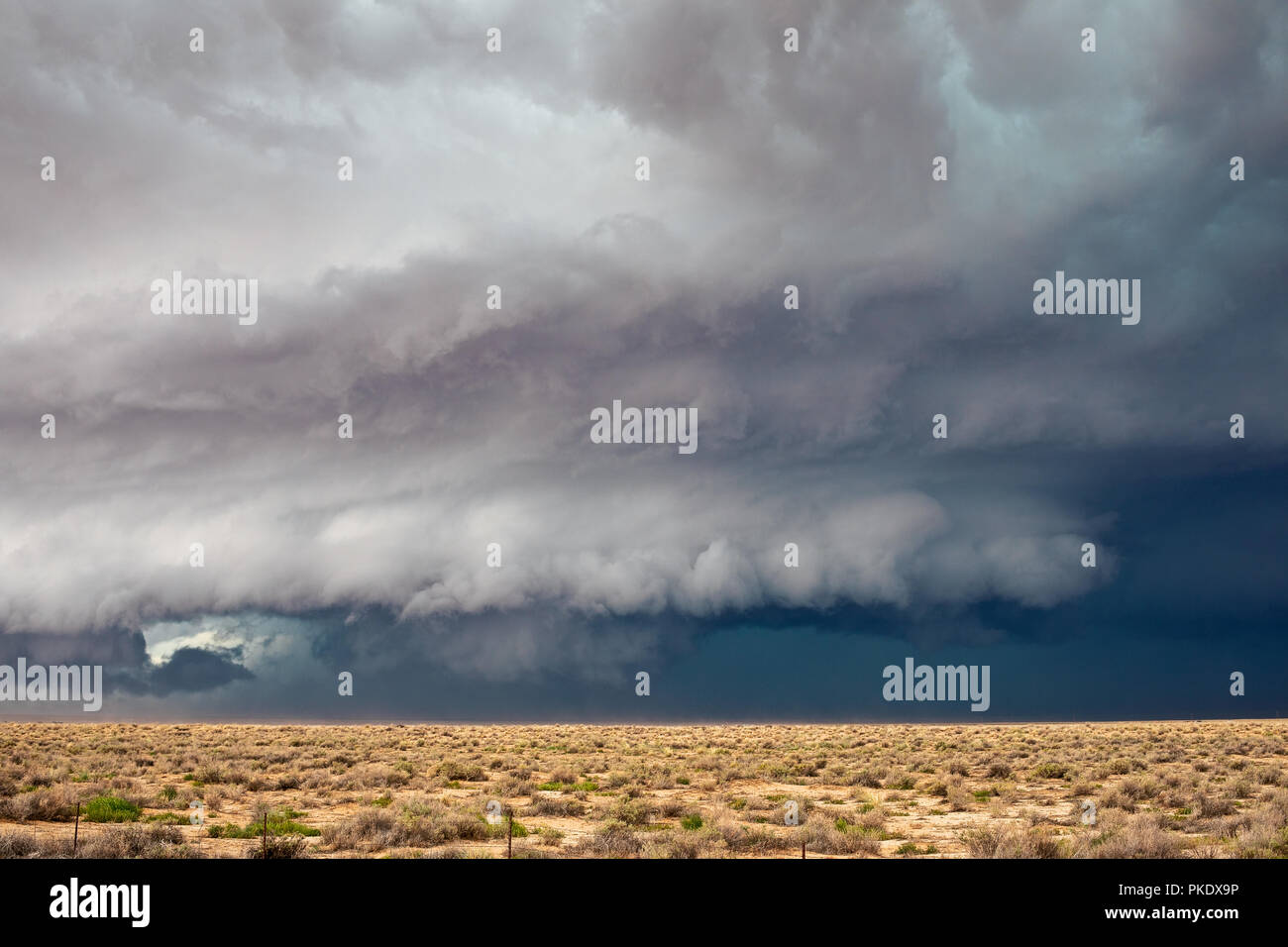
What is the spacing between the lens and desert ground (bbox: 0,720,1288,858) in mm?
23750

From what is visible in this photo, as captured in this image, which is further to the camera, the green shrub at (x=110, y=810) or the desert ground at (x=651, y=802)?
the green shrub at (x=110, y=810)

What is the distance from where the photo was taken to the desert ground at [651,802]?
23.8m

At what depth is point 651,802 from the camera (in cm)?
3284

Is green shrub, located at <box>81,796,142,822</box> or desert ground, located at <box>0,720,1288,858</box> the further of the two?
green shrub, located at <box>81,796,142,822</box>

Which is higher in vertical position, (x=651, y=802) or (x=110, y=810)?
(x=110, y=810)

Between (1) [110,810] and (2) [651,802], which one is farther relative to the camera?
(2) [651,802]
